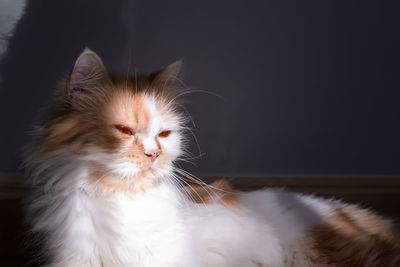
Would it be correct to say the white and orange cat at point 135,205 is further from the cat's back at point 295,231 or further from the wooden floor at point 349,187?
the wooden floor at point 349,187

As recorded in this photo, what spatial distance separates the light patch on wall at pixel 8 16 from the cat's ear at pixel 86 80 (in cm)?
70

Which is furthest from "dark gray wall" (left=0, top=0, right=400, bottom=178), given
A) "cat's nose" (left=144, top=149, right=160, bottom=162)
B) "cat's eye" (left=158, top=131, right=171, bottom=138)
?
"cat's nose" (left=144, top=149, right=160, bottom=162)

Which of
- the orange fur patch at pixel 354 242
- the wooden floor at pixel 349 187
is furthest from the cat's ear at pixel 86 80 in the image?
the wooden floor at pixel 349 187

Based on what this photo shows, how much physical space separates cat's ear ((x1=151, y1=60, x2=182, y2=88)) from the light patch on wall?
0.68 metres

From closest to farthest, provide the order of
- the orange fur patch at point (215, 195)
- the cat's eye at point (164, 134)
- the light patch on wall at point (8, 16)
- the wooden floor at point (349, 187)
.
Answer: the cat's eye at point (164, 134)
the orange fur patch at point (215, 195)
the light patch on wall at point (8, 16)
the wooden floor at point (349, 187)

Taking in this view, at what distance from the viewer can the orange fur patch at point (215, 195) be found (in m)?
1.21

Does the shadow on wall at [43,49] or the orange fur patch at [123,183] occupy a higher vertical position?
the shadow on wall at [43,49]

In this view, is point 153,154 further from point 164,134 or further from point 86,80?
point 86,80

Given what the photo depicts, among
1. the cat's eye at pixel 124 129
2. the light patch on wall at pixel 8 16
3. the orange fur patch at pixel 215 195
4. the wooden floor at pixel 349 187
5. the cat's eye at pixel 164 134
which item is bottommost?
the wooden floor at pixel 349 187

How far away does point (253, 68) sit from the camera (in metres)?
1.77

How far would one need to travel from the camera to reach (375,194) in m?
1.89

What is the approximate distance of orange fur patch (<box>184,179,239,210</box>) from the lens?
121 centimetres

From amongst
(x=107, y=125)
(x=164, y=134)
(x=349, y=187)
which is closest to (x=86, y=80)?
(x=107, y=125)

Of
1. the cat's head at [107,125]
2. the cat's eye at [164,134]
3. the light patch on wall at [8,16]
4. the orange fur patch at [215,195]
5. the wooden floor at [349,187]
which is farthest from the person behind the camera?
the wooden floor at [349,187]
